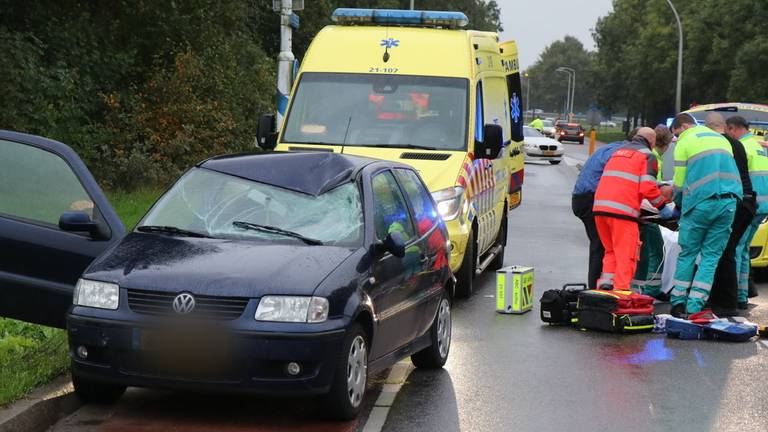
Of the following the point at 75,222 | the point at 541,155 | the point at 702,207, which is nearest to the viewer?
the point at 75,222

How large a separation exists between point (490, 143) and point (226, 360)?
6593mm

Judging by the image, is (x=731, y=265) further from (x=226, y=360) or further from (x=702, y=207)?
(x=226, y=360)

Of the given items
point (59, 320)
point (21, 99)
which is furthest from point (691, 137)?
point (21, 99)

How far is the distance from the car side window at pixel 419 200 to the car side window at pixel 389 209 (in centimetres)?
15

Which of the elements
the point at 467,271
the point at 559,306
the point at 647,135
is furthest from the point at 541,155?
the point at 559,306

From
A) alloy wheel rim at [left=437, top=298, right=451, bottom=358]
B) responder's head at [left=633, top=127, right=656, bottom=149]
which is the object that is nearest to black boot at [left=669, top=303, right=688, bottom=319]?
responder's head at [left=633, top=127, right=656, bottom=149]

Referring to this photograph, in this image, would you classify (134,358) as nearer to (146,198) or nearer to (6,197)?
(6,197)

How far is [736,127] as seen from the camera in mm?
12516

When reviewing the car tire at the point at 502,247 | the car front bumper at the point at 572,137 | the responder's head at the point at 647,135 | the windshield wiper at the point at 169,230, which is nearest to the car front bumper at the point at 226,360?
the windshield wiper at the point at 169,230

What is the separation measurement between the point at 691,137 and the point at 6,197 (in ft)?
20.5

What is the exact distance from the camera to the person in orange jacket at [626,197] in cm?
1173

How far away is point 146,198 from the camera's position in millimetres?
19922

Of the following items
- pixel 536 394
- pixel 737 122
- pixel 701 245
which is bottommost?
pixel 536 394

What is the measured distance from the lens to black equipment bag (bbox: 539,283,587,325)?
443 inches
